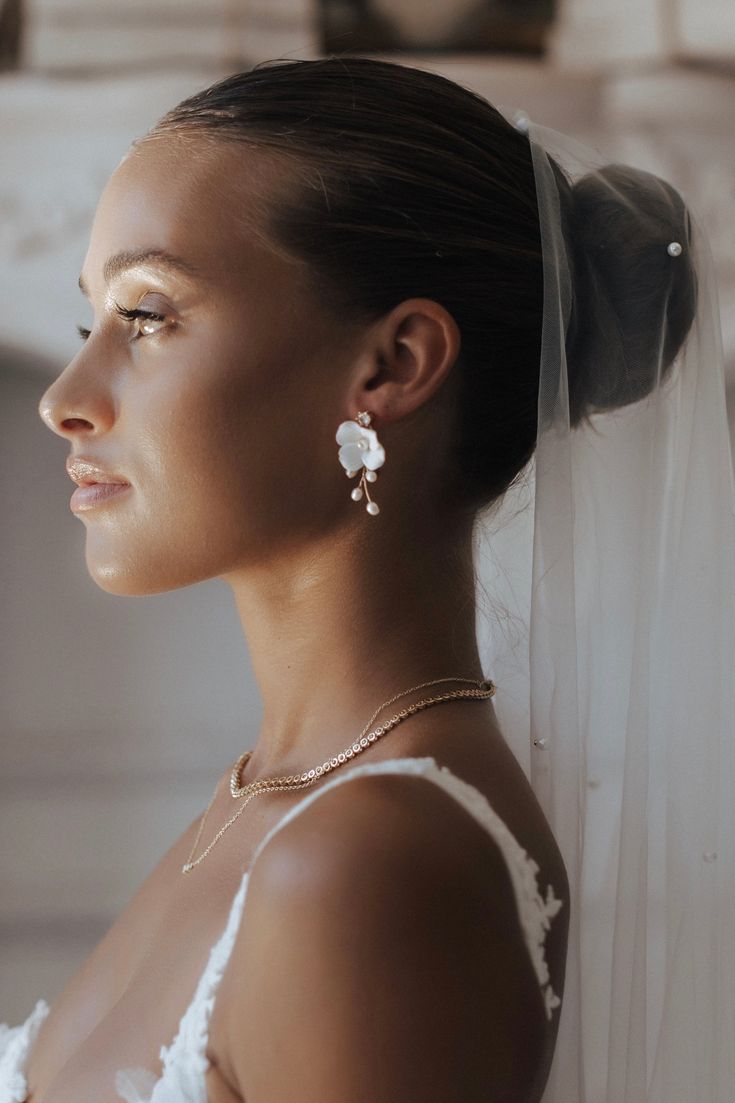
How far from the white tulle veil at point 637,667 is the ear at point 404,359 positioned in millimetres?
93

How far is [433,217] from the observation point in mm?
969

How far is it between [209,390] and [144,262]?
0.12 m

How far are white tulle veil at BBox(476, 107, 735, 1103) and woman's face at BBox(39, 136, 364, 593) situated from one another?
20 cm

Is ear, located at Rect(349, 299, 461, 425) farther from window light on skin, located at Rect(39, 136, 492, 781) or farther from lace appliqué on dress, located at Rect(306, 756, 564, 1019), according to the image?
lace appliqué on dress, located at Rect(306, 756, 564, 1019)

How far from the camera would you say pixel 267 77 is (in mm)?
1016

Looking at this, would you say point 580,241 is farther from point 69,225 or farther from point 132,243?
point 69,225

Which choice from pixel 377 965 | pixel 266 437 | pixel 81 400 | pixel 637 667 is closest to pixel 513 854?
pixel 377 965

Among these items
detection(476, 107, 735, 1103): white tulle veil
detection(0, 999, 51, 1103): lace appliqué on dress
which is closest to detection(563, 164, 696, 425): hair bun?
detection(476, 107, 735, 1103): white tulle veil

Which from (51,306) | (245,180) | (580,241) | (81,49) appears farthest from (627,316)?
(81,49)

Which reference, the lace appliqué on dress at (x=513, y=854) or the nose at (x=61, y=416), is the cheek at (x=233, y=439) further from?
the lace appliqué on dress at (x=513, y=854)

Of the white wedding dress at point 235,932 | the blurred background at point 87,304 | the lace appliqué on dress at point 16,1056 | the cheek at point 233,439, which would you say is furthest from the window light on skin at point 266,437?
the blurred background at point 87,304

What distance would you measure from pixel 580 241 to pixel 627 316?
0.08 metres

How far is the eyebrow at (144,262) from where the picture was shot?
3.10 ft

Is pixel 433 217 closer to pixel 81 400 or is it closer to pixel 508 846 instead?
pixel 81 400
